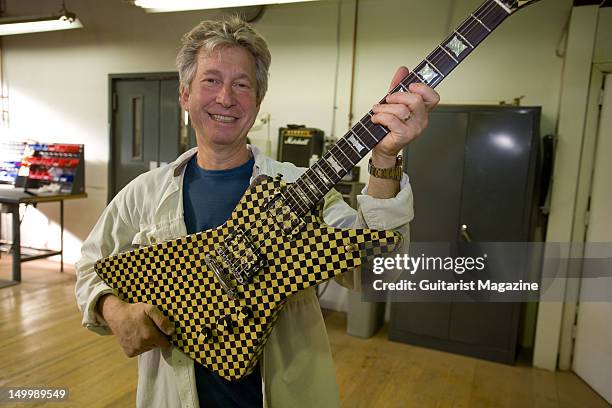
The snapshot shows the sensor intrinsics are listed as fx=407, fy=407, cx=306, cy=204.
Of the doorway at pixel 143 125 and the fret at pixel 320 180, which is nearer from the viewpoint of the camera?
the fret at pixel 320 180

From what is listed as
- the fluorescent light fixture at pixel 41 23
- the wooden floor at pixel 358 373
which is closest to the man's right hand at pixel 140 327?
the wooden floor at pixel 358 373

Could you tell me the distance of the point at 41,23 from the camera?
4004 mm

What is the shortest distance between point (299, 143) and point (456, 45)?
2717 mm

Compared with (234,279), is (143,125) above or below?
above

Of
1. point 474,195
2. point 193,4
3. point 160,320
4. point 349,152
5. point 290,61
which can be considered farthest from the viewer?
point 290,61

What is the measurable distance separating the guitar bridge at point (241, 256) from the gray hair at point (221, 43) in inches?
15.4

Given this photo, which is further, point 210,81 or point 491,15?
point 210,81

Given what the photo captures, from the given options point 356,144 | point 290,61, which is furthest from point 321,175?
point 290,61

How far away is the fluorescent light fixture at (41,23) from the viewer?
3852 millimetres

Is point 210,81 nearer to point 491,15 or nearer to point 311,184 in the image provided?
point 311,184

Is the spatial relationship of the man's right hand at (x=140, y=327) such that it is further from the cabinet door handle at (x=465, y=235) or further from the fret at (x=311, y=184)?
the cabinet door handle at (x=465, y=235)

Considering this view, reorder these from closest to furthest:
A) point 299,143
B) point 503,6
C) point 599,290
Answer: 1. point 503,6
2. point 599,290
3. point 299,143

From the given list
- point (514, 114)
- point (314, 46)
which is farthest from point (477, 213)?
point (314, 46)

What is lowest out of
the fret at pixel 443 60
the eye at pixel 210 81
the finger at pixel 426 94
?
the finger at pixel 426 94
